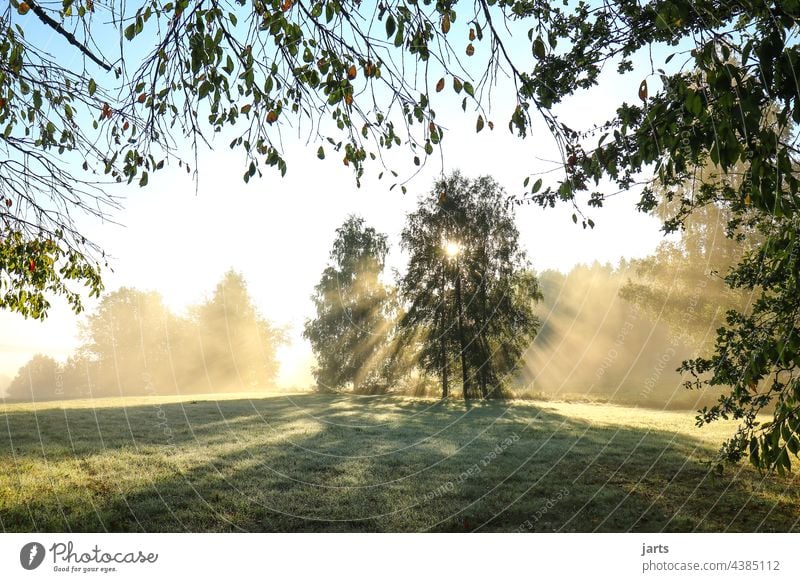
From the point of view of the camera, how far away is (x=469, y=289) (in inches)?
803

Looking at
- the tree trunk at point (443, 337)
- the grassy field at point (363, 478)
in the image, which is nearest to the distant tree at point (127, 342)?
the grassy field at point (363, 478)

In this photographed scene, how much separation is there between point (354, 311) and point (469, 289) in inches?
196

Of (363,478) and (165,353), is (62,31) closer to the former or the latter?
(363,478)

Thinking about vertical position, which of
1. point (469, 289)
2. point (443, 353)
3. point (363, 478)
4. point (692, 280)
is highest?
point (469, 289)

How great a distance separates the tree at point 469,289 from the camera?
66.2ft

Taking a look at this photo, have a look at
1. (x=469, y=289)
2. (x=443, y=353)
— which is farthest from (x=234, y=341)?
(x=469, y=289)

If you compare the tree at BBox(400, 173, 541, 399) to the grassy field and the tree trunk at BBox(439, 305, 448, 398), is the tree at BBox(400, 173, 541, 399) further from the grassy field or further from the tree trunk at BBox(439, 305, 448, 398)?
the grassy field

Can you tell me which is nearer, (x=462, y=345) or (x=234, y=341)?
(x=462, y=345)

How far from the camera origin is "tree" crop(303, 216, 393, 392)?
800 inches

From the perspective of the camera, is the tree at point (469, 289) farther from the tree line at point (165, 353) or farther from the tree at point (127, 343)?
the tree at point (127, 343)

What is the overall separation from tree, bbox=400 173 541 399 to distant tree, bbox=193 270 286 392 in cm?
614

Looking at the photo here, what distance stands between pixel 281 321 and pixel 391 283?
5150 millimetres
